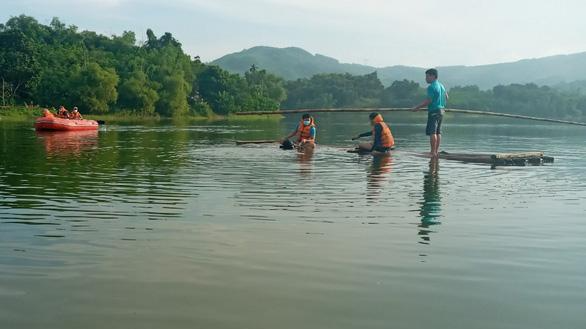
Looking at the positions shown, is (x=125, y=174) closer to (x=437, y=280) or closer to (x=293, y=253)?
(x=293, y=253)

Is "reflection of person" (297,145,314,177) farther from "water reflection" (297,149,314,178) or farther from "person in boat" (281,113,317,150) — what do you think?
"person in boat" (281,113,317,150)

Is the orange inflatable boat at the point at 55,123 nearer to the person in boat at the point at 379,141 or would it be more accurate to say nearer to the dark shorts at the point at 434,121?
the person in boat at the point at 379,141

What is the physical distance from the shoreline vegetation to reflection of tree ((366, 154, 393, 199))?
21344 millimetres

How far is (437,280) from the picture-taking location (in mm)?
5516

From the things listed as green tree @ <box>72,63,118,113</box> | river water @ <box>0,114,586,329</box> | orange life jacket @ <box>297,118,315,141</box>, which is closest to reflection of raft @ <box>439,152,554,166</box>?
river water @ <box>0,114,586,329</box>

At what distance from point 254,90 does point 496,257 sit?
398 feet

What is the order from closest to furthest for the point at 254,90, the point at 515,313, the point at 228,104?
1. the point at 515,313
2. the point at 228,104
3. the point at 254,90

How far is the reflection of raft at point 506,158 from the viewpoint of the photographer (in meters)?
17.5

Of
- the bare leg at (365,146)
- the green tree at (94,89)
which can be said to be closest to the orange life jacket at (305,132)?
the bare leg at (365,146)

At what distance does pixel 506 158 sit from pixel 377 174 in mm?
5091

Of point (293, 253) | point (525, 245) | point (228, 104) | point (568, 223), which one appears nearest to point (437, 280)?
point (293, 253)

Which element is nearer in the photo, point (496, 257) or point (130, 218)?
point (496, 257)

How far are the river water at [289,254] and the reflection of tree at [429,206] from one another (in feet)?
0.18

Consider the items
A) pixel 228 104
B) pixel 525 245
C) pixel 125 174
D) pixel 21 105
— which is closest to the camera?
pixel 525 245
